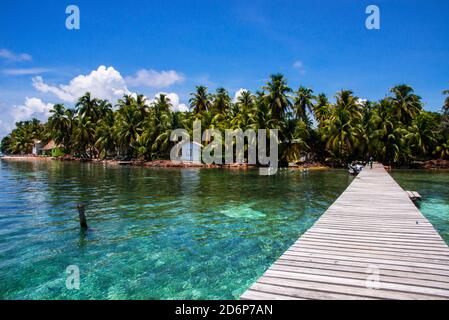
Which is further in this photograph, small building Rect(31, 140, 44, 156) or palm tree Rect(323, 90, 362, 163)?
small building Rect(31, 140, 44, 156)

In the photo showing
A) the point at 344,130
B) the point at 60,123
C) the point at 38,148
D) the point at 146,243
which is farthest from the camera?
the point at 38,148

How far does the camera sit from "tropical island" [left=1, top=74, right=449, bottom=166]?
48.0 metres

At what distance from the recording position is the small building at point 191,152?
181ft

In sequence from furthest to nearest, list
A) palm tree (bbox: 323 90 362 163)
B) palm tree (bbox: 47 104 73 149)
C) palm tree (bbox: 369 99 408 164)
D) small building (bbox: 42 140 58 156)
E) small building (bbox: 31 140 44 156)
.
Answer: small building (bbox: 31 140 44 156) < small building (bbox: 42 140 58 156) < palm tree (bbox: 47 104 73 149) < palm tree (bbox: 369 99 408 164) < palm tree (bbox: 323 90 362 163)

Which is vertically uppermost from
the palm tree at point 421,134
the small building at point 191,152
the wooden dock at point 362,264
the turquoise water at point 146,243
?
the palm tree at point 421,134

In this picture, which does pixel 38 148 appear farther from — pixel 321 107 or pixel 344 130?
pixel 344 130

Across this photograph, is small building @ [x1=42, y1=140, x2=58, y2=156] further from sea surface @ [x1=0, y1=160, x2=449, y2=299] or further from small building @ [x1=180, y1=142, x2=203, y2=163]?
sea surface @ [x1=0, y1=160, x2=449, y2=299]

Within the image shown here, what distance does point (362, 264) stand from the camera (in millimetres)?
5734

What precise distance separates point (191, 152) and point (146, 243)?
46.6 m

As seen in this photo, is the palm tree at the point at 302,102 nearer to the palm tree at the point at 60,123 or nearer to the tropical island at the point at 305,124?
the tropical island at the point at 305,124

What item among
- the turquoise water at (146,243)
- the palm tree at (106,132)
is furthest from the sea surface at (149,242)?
the palm tree at (106,132)

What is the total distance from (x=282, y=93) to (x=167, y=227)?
39.5 meters

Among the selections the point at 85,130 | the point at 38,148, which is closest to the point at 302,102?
the point at 85,130

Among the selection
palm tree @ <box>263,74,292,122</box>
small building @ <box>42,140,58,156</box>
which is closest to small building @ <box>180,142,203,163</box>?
palm tree @ <box>263,74,292,122</box>
